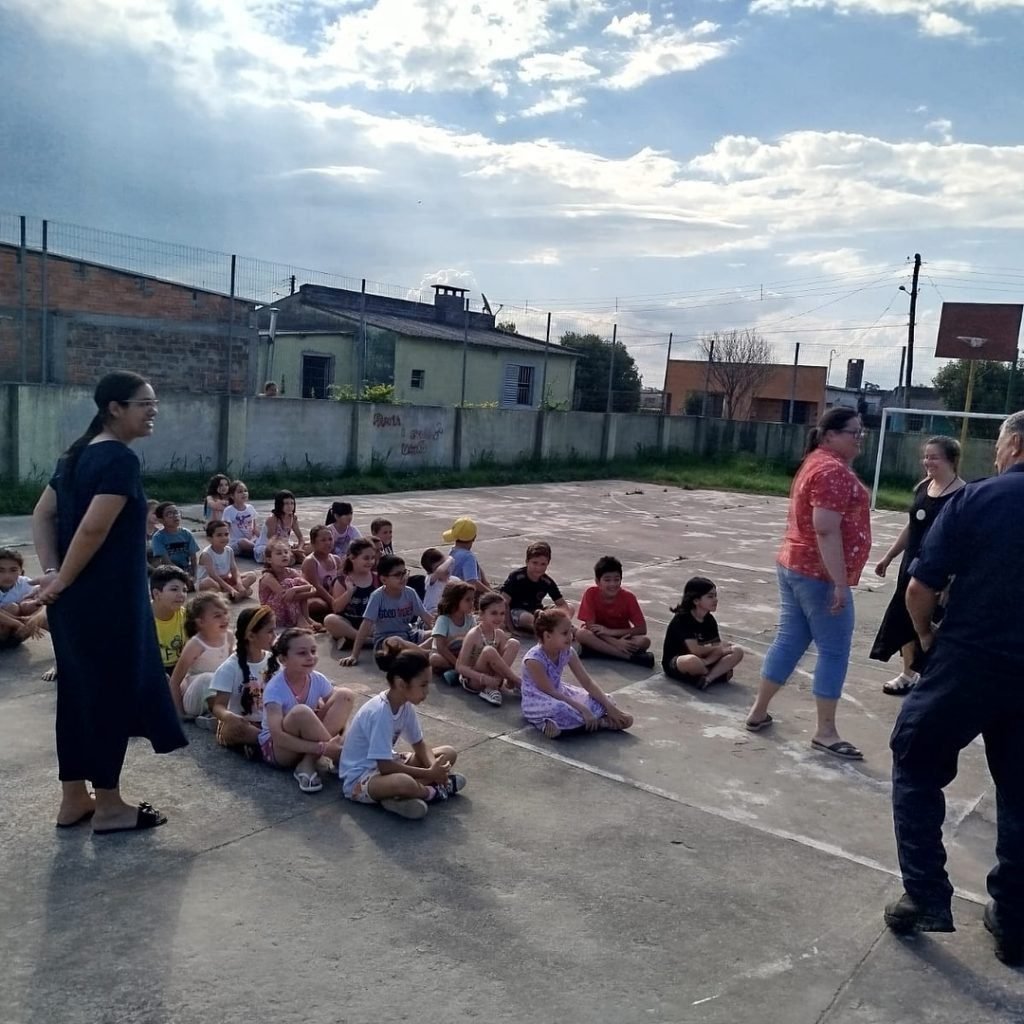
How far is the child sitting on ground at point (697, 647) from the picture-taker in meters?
7.04

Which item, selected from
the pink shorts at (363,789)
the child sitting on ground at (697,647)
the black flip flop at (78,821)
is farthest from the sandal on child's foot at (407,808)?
the child sitting on ground at (697,647)

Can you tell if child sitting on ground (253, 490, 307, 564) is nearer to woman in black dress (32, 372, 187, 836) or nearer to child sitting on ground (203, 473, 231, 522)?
child sitting on ground (203, 473, 231, 522)

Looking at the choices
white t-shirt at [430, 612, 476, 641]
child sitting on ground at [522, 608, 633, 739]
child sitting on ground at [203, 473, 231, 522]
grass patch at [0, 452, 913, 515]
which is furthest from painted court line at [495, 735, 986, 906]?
grass patch at [0, 452, 913, 515]

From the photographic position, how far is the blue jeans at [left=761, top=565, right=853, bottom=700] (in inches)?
218

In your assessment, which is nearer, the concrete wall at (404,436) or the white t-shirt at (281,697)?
the white t-shirt at (281,697)

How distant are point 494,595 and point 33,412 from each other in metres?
11.2

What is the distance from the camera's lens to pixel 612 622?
7695 millimetres

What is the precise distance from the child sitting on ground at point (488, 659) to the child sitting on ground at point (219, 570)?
3138 mm

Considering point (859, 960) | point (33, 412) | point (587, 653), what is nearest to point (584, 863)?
point (859, 960)

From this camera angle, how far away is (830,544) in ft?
17.6

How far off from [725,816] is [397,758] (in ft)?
5.26

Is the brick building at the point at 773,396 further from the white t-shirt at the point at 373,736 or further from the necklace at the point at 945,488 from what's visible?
the white t-shirt at the point at 373,736

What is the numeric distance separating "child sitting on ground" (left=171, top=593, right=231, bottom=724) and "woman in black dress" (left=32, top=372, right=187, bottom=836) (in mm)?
1351

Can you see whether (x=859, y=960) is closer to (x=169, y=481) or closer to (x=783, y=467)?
(x=169, y=481)
